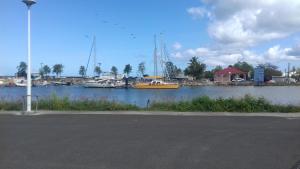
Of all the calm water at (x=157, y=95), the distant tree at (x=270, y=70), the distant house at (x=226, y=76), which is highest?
the distant tree at (x=270, y=70)

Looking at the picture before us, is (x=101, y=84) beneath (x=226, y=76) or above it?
beneath

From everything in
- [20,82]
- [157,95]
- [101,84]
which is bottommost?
[157,95]

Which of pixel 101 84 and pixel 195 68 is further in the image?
pixel 195 68

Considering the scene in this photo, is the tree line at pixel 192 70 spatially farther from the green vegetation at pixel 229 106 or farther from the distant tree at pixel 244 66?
the green vegetation at pixel 229 106
